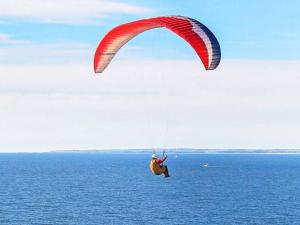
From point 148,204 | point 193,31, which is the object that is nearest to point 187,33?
point 193,31

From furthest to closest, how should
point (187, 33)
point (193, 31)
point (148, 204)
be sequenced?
point (148, 204)
point (193, 31)
point (187, 33)

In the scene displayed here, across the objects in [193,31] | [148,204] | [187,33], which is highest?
[148,204]

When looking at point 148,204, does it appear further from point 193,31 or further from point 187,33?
point 187,33

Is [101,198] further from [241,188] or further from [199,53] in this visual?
[199,53]

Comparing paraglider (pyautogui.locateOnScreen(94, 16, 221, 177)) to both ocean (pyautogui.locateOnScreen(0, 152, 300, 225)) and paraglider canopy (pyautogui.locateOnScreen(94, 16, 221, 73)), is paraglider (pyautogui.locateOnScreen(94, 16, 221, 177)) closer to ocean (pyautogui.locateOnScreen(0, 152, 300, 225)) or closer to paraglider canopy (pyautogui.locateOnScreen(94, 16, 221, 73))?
paraglider canopy (pyautogui.locateOnScreen(94, 16, 221, 73))

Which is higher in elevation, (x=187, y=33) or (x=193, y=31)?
(x=193, y=31)

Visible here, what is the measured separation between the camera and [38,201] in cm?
14312

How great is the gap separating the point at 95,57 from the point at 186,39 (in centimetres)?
825

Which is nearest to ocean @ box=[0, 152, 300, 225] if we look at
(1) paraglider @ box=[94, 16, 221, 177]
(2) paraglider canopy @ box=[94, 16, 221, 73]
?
(1) paraglider @ box=[94, 16, 221, 177]

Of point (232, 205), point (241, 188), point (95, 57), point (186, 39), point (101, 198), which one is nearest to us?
point (186, 39)

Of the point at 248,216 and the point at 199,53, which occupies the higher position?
the point at 248,216

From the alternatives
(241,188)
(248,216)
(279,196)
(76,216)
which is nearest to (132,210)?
(76,216)

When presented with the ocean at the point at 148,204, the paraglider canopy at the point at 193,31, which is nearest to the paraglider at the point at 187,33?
the paraglider canopy at the point at 193,31

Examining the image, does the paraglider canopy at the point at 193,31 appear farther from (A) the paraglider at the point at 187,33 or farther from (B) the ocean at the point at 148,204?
(B) the ocean at the point at 148,204
